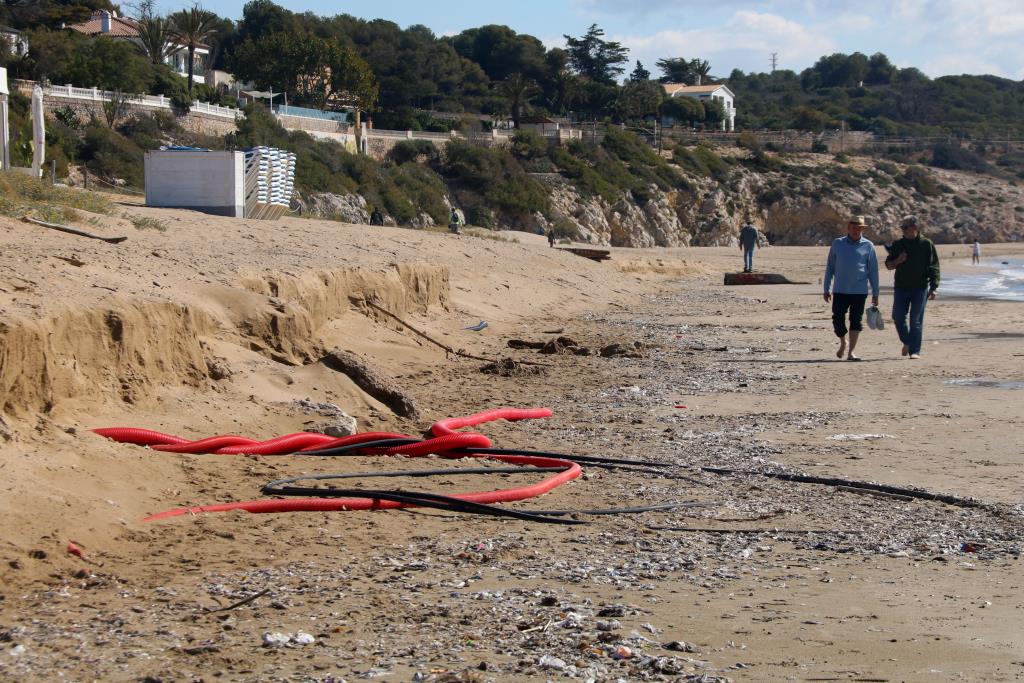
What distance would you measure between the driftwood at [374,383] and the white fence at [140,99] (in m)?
41.4

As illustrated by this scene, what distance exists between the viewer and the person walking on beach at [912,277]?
12.4 metres

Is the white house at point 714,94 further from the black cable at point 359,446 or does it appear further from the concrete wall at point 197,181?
the black cable at point 359,446

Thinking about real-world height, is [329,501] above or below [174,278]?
below

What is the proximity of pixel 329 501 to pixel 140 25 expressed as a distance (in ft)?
218

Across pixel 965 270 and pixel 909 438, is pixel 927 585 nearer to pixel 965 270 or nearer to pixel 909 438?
pixel 909 438

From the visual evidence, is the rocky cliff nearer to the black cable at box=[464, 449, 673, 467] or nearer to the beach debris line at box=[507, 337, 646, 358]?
the beach debris line at box=[507, 337, 646, 358]

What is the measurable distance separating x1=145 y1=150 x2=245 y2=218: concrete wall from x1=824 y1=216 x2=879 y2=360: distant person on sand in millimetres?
12530

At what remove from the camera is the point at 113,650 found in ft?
13.0

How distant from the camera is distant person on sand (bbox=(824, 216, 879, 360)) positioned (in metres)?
12.6

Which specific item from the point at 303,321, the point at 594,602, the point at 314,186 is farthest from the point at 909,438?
the point at 314,186

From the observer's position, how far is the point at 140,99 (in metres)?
50.1

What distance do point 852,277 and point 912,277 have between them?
630mm

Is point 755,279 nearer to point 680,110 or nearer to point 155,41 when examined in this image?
point 155,41

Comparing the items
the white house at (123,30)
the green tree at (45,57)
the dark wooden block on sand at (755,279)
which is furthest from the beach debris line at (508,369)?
the white house at (123,30)
